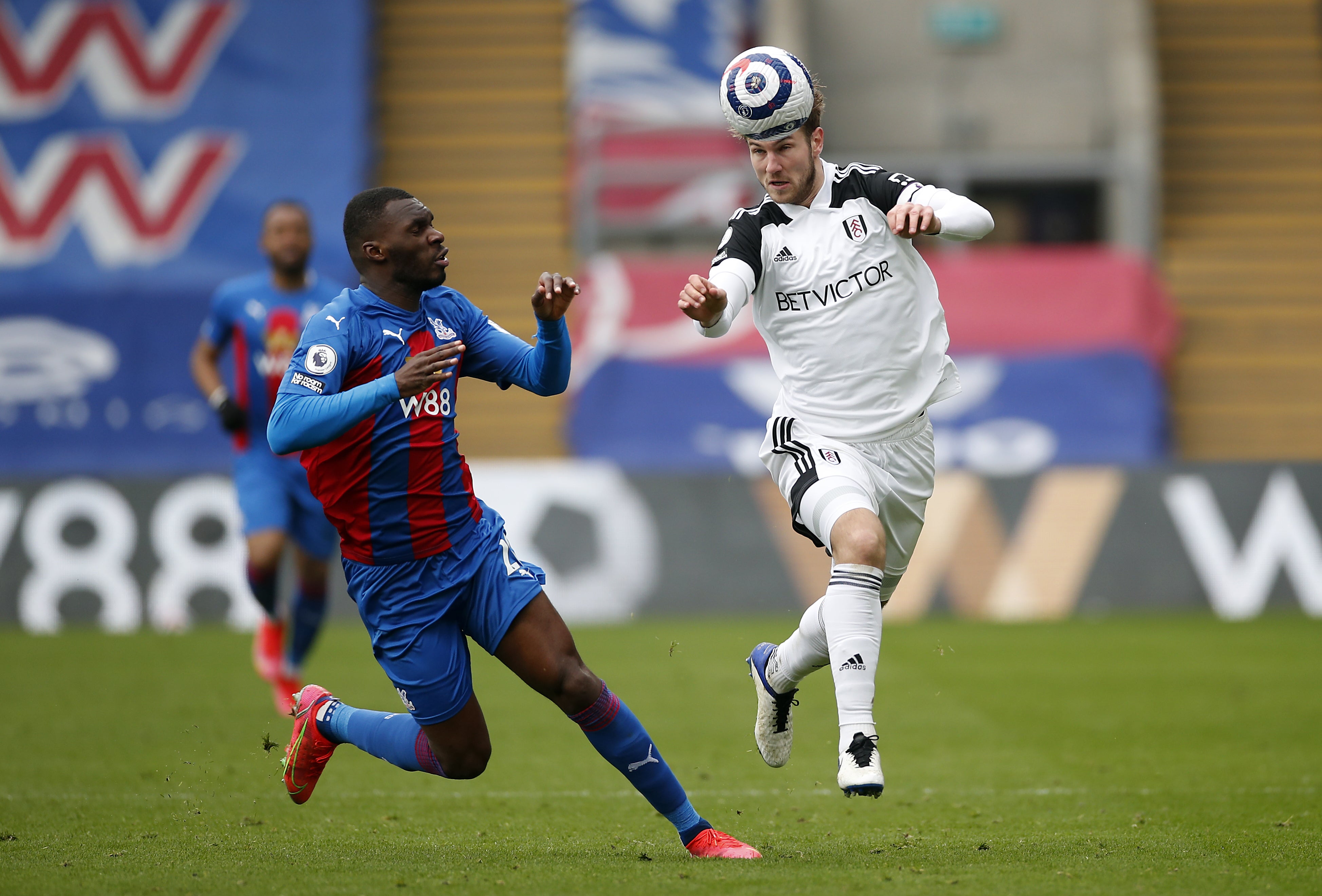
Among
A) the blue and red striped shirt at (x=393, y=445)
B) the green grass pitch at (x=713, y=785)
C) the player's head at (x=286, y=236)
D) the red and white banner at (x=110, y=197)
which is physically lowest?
the green grass pitch at (x=713, y=785)

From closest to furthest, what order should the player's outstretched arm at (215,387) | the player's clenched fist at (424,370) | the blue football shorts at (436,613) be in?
the player's clenched fist at (424,370) < the blue football shorts at (436,613) < the player's outstretched arm at (215,387)

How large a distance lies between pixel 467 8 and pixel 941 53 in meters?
6.05

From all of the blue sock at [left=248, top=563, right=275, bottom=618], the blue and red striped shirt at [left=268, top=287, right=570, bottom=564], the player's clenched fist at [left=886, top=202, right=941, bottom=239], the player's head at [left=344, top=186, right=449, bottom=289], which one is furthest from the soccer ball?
the blue sock at [left=248, top=563, right=275, bottom=618]

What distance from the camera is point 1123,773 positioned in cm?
671

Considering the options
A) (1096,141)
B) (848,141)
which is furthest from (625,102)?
(1096,141)

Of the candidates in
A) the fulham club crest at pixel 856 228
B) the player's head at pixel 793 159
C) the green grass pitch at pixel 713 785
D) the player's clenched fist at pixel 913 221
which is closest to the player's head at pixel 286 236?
the green grass pitch at pixel 713 785

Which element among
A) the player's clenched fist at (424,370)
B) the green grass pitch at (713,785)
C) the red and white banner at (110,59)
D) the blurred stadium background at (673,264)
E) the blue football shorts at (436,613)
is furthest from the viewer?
the red and white banner at (110,59)

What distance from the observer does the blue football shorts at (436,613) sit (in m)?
4.97

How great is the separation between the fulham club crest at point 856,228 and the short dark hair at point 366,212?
1549mm

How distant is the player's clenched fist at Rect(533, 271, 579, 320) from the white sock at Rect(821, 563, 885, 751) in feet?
4.03

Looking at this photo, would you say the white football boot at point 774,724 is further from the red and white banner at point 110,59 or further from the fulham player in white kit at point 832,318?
the red and white banner at point 110,59

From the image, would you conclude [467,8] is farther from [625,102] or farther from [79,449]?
[79,449]

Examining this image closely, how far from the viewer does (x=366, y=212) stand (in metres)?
4.99

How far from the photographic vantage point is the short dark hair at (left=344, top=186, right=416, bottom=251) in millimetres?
4980
